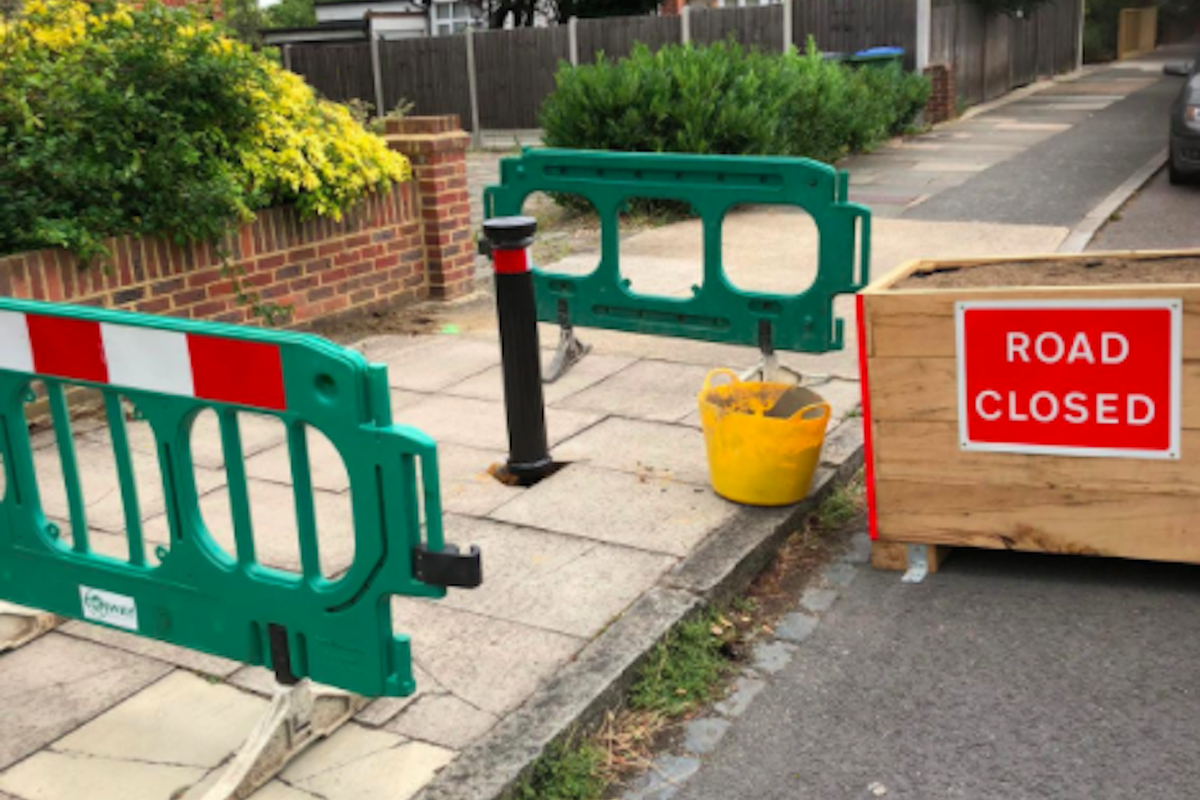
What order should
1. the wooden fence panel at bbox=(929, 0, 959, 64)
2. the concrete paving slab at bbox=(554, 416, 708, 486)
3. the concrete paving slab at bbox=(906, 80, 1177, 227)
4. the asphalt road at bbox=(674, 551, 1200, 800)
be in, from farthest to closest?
the wooden fence panel at bbox=(929, 0, 959, 64) → the concrete paving slab at bbox=(906, 80, 1177, 227) → the concrete paving slab at bbox=(554, 416, 708, 486) → the asphalt road at bbox=(674, 551, 1200, 800)

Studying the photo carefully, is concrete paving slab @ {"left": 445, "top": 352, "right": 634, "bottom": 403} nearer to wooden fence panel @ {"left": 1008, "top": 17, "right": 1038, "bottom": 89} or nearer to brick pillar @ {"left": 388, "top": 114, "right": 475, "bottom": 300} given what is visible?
brick pillar @ {"left": 388, "top": 114, "right": 475, "bottom": 300}

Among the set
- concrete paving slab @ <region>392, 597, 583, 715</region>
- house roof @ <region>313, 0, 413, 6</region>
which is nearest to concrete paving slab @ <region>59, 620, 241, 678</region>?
concrete paving slab @ <region>392, 597, 583, 715</region>

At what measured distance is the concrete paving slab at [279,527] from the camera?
4.51 meters

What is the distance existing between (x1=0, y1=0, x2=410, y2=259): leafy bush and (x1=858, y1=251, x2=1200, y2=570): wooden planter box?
3.86m

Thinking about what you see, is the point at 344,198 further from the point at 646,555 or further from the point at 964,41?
the point at 964,41

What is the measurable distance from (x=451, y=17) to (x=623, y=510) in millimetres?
32149

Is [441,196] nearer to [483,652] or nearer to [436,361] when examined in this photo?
[436,361]

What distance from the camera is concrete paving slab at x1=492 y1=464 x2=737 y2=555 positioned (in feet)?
15.3

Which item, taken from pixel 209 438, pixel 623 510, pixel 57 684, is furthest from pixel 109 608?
pixel 209 438

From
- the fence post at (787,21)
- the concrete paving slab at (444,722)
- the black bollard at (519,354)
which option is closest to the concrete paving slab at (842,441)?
the black bollard at (519,354)

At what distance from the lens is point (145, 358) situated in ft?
9.77

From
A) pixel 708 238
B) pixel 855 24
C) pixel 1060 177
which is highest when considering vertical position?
pixel 855 24

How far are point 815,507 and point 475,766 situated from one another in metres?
2.20

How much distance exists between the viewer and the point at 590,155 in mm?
6703
